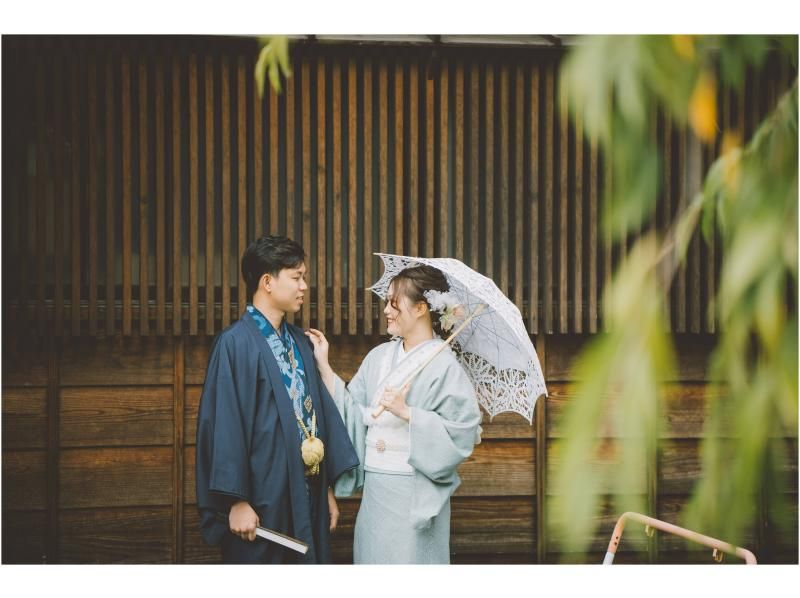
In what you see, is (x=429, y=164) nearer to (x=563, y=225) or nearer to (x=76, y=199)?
(x=563, y=225)

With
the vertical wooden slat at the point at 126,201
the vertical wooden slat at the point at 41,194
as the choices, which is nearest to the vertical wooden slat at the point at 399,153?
the vertical wooden slat at the point at 126,201

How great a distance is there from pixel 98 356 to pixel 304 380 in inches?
59.8

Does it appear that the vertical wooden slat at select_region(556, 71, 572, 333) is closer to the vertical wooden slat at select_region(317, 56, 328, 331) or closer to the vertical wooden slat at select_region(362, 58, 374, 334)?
the vertical wooden slat at select_region(362, 58, 374, 334)

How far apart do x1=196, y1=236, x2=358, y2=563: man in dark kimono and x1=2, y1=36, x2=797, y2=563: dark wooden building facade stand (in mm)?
836

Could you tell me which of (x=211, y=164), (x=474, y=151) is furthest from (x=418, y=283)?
(x=211, y=164)

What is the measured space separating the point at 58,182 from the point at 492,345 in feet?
8.29

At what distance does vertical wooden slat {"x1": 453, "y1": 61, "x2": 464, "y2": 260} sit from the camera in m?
4.00

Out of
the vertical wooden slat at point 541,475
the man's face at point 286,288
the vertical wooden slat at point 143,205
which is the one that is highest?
the vertical wooden slat at point 143,205

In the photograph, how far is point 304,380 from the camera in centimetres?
318

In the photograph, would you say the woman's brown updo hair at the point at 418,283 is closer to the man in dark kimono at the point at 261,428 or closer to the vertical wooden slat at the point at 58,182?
the man in dark kimono at the point at 261,428

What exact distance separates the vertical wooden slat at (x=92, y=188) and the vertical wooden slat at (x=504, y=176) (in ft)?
7.45

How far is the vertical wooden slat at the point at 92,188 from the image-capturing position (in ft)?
12.5
